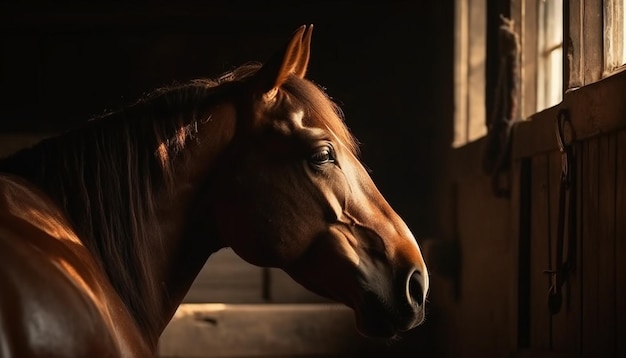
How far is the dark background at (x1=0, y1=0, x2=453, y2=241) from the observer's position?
201 inches

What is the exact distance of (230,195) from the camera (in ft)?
5.68

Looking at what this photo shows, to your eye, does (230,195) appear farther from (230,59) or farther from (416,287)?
(230,59)

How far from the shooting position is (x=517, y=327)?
3129mm

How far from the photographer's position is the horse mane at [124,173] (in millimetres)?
1616

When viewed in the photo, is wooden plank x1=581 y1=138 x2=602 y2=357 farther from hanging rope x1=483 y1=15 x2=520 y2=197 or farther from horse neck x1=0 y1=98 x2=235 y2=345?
horse neck x1=0 y1=98 x2=235 y2=345

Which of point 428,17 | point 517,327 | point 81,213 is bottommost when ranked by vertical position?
point 517,327

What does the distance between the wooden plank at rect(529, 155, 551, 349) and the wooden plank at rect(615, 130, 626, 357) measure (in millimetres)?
649

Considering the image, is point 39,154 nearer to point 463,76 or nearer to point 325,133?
point 325,133

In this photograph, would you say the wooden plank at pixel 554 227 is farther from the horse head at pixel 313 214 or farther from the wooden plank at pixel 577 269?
the horse head at pixel 313 214

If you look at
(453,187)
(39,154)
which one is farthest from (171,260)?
(453,187)

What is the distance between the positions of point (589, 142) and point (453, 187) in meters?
2.06

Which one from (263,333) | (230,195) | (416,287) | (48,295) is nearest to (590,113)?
(416,287)

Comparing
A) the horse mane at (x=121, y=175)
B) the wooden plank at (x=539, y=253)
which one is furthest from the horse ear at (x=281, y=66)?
the wooden plank at (x=539, y=253)

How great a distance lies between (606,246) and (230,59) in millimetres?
3291
